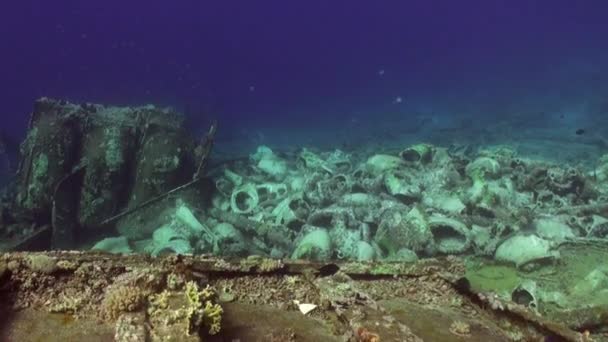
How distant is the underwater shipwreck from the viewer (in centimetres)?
302

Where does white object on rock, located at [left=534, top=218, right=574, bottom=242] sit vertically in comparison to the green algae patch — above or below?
above

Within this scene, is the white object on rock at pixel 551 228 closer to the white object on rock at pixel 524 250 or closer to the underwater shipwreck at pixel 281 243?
the underwater shipwreck at pixel 281 243

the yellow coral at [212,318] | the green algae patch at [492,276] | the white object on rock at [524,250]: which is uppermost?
the yellow coral at [212,318]

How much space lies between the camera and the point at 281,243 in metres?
7.32

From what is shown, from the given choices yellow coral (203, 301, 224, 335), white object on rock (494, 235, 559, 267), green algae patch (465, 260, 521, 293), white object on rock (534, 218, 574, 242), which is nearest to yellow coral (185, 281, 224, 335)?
yellow coral (203, 301, 224, 335)

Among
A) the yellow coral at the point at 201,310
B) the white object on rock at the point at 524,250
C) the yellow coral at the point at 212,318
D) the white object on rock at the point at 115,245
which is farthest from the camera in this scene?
the white object on rock at the point at 115,245

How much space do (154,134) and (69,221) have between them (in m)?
2.23

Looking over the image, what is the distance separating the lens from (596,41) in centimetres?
5138

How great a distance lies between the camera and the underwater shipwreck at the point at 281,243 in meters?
3.02

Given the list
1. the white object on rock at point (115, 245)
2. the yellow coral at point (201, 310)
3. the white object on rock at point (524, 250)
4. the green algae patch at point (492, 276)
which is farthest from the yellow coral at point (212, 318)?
the white object on rock at point (115, 245)

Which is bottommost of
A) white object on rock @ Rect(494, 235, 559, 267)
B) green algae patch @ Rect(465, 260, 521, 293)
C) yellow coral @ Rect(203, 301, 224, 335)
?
green algae patch @ Rect(465, 260, 521, 293)

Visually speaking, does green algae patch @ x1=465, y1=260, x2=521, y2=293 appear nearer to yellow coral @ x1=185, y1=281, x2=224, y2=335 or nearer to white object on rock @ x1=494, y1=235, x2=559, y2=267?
white object on rock @ x1=494, y1=235, x2=559, y2=267

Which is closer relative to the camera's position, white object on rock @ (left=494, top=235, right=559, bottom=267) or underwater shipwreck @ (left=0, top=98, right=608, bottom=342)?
underwater shipwreck @ (left=0, top=98, right=608, bottom=342)

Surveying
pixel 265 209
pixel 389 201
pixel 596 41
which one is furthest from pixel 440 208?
pixel 596 41
